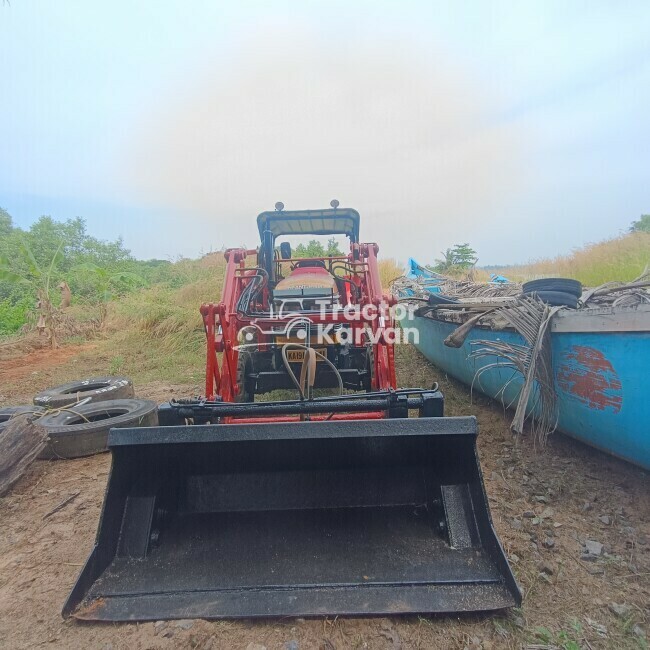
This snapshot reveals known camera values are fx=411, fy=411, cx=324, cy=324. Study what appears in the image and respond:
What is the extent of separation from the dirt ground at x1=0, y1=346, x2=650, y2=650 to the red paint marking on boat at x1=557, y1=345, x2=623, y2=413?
51 cm

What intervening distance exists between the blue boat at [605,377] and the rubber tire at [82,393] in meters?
4.14

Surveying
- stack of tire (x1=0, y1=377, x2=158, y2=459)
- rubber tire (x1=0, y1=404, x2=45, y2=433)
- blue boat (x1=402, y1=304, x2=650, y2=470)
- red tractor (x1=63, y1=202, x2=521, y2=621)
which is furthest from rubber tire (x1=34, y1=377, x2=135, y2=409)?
blue boat (x1=402, y1=304, x2=650, y2=470)

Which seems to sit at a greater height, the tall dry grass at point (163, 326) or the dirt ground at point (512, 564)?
the tall dry grass at point (163, 326)

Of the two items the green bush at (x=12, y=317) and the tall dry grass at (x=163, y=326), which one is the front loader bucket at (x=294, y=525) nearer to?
the tall dry grass at (x=163, y=326)

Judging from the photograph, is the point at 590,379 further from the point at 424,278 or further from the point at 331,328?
the point at 424,278

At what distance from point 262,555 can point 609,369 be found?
7.81 feet

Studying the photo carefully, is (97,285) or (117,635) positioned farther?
(97,285)

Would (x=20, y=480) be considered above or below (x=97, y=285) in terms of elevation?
below

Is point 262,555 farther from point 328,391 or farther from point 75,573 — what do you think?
point 328,391

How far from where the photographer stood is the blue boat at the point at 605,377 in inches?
97.1

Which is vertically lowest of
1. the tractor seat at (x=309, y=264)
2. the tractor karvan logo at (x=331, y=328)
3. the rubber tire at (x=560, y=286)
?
the tractor karvan logo at (x=331, y=328)

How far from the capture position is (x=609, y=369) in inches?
104

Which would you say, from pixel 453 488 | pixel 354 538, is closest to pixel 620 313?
pixel 453 488

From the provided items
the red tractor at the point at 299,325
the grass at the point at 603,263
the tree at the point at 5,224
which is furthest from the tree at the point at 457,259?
the tree at the point at 5,224
